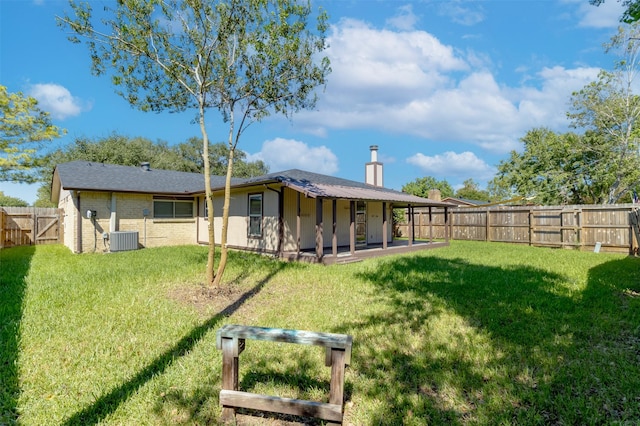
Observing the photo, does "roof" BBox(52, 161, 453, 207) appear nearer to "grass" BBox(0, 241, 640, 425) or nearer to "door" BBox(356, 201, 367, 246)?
"door" BBox(356, 201, 367, 246)

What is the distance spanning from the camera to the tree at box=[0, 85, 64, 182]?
17.3m

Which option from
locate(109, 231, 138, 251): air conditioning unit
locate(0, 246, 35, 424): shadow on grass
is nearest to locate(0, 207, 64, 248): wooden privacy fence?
locate(109, 231, 138, 251): air conditioning unit

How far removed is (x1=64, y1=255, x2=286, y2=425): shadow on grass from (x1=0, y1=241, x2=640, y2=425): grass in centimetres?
2

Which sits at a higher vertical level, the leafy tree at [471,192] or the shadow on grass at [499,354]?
the leafy tree at [471,192]

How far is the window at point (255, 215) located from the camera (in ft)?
39.1

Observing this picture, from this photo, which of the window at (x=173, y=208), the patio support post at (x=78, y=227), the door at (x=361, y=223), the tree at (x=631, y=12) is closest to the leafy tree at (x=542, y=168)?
the door at (x=361, y=223)

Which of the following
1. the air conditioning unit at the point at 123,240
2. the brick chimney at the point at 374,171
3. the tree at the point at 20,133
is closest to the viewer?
the air conditioning unit at the point at 123,240

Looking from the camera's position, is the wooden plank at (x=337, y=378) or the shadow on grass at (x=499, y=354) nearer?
the wooden plank at (x=337, y=378)

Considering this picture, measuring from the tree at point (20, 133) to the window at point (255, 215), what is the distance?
49.4ft

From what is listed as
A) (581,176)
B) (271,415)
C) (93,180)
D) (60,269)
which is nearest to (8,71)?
(93,180)

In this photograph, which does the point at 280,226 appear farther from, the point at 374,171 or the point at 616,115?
the point at 616,115

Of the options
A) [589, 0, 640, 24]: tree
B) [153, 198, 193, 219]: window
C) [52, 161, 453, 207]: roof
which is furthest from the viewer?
[153, 198, 193, 219]: window

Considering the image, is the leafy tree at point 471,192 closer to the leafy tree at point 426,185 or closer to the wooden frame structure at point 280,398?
the leafy tree at point 426,185

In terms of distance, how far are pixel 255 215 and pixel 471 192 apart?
46.3m
